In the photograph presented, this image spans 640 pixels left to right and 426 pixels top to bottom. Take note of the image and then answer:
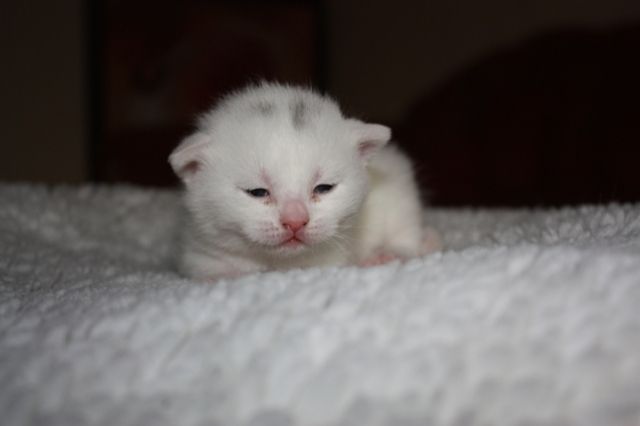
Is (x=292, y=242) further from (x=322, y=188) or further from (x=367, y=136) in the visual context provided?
(x=367, y=136)

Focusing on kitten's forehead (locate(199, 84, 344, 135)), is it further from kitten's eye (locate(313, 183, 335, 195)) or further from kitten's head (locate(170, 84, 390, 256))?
kitten's eye (locate(313, 183, 335, 195))

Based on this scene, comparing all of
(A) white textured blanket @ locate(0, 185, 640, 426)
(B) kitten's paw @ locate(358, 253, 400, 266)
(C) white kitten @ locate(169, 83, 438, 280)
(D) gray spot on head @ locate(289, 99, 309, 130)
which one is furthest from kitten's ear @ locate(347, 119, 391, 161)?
(A) white textured blanket @ locate(0, 185, 640, 426)

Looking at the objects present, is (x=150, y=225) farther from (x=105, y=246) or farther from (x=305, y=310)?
(x=305, y=310)

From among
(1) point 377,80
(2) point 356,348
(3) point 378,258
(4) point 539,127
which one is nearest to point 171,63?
(1) point 377,80

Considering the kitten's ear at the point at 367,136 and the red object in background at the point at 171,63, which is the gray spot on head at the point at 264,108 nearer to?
the kitten's ear at the point at 367,136

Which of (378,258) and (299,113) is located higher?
(299,113)

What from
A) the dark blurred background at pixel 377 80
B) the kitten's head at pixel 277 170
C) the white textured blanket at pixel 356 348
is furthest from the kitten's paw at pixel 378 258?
the dark blurred background at pixel 377 80
